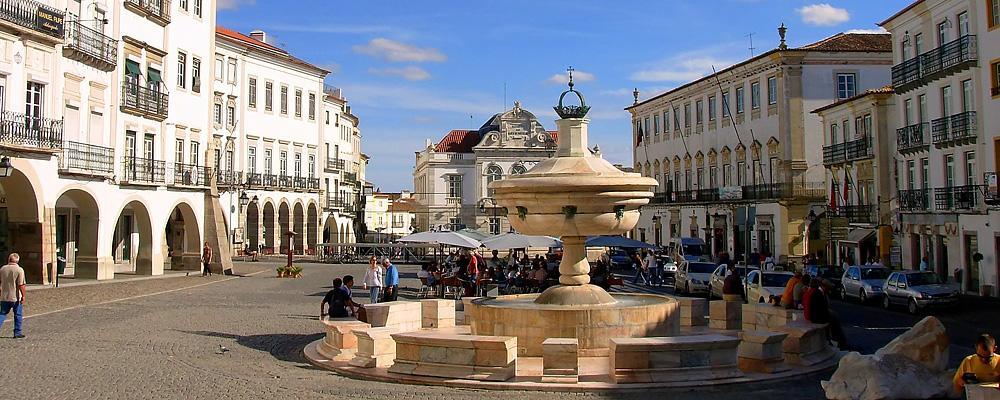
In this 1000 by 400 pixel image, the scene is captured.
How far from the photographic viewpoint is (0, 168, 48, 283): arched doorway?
26.0m

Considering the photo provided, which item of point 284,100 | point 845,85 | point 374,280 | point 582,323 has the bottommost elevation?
point 582,323

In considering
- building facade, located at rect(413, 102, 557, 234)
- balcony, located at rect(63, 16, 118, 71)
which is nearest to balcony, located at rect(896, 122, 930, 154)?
balcony, located at rect(63, 16, 118, 71)

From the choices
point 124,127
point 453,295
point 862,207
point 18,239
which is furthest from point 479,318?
point 862,207

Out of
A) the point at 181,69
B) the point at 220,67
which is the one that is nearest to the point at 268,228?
the point at 220,67

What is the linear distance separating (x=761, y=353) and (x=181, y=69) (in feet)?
101

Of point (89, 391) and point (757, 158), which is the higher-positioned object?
point (757, 158)

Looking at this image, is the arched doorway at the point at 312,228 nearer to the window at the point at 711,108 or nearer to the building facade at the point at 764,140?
the building facade at the point at 764,140

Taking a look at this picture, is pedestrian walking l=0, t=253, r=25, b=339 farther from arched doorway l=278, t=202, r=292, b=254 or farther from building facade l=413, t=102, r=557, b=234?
building facade l=413, t=102, r=557, b=234

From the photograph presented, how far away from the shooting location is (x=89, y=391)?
1070 cm

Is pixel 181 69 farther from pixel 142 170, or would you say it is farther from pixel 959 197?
pixel 959 197

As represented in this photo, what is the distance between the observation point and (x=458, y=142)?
97.8 m

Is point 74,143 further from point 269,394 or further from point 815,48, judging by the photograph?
point 815,48

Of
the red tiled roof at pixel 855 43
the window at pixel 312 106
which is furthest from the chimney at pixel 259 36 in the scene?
the red tiled roof at pixel 855 43

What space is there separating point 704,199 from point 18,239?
129 feet
